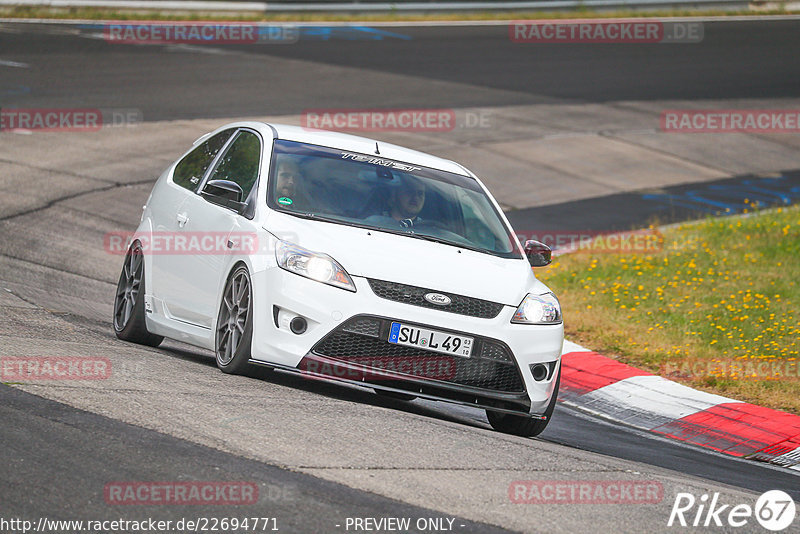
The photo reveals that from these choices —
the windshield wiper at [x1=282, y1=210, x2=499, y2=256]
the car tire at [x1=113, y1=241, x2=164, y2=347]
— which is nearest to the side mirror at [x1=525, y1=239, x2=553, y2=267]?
the windshield wiper at [x1=282, y1=210, x2=499, y2=256]

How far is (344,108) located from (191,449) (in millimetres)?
16325

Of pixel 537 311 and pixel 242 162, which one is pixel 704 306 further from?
pixel 242 162

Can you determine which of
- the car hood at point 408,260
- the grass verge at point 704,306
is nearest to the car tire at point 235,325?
the car hood at point 408,260

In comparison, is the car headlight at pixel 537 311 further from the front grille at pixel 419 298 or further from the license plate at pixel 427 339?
the license plate at pixel 427 339

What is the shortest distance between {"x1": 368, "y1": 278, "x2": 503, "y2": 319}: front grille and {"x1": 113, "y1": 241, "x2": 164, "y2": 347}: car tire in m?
2.40

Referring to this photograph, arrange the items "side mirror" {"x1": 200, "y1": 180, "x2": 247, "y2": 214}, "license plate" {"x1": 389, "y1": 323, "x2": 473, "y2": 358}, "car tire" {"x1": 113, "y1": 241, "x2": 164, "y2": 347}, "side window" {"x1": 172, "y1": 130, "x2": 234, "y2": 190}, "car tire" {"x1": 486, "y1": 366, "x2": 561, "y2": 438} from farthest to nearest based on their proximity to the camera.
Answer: "side window" {"x1": 172, "y1": 130, "x2": 234, "y2": 190}, "car tire" {"x1": 113, "y1": 241, "x2": 164, "y2": 347}, "side mirror" {"x1": 200, "y1": 180, "x2": 247, "y2": 214}, "car tire" {"x1": 486, "y1": 366, "x2": 561, "y2": 438}, "license plate" {"x1": 389, "y1": 323, "x2": 473, "y2": 358}

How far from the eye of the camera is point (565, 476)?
619 centimetres

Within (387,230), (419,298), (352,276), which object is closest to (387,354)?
(419,298)

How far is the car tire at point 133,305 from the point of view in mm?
8969

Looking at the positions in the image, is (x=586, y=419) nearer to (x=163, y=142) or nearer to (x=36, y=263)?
(x=36, y=263)

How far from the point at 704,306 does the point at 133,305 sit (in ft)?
19.1

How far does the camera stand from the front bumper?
7.17 meters

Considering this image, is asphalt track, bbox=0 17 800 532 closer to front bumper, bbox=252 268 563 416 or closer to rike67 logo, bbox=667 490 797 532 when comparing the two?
rike67 logo, bbox=667 490 797 532

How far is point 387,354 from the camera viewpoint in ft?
23.6
